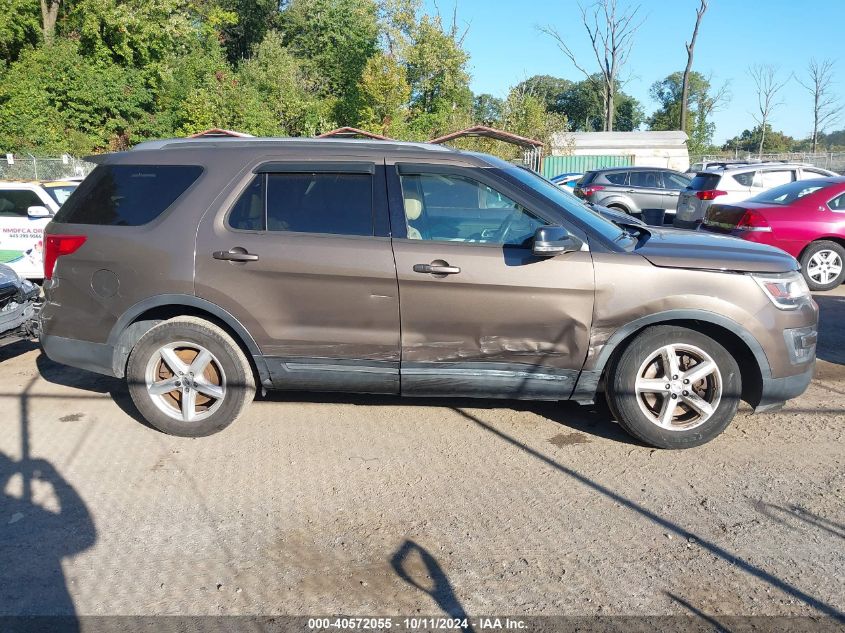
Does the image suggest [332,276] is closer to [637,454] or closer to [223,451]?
[223,451]

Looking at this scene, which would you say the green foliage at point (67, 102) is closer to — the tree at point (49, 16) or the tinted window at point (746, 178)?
the tree at point (49, 16)

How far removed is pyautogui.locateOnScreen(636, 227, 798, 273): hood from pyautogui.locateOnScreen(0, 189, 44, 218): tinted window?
351 inches

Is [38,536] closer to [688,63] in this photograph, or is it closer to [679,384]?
[679,384]

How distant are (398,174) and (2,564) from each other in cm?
312

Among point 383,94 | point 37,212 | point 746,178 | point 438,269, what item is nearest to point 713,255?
point 438,269

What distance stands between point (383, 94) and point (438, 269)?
1335 inches

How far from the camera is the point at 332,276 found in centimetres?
458

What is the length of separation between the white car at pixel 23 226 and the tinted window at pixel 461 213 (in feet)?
23.1

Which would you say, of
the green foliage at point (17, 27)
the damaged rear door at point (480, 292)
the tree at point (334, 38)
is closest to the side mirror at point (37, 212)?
the damaged rear door at point (480, 292)

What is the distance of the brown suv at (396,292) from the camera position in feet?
14.6

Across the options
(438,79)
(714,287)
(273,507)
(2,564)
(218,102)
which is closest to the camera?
(2,564)

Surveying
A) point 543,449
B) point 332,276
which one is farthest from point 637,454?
point 332,276

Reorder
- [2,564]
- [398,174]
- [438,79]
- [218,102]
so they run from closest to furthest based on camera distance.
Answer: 1. [2,564]
2. [398,174]
3. [218,102]
4. [438,79]

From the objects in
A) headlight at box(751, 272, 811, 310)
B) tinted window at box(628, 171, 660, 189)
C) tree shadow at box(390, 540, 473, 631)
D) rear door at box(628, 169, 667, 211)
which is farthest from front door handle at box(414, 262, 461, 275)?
tinted window at box(628, 171, 660, 189)
